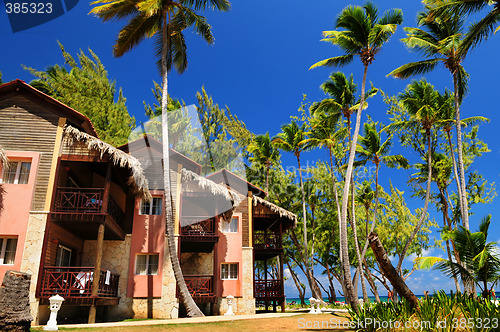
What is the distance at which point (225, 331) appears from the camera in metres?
9.95

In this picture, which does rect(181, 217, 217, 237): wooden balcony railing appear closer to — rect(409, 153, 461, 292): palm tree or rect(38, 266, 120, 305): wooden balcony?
rect(38, 266, 120, 305): wooden balcony

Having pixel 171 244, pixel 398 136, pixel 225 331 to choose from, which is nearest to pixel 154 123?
pixel 171 244

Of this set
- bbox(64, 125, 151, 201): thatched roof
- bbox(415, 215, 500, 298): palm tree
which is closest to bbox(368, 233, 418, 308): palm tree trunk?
bbox(415, 215, 500, 298): palm tree

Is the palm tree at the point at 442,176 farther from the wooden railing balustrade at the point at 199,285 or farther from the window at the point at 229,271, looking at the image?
the wooden railing balustrade at the point at 199,285

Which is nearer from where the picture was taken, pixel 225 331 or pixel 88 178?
pixel 225 331

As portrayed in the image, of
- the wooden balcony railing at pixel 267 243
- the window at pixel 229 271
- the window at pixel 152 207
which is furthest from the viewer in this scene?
the wooden balcony railing at pixel 267 243

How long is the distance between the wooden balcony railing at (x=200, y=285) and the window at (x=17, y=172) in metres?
7.90

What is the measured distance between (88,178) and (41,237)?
4568mm

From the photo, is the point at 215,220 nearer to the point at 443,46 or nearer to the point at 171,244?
the point at 171,244

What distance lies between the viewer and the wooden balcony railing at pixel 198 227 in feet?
55.3

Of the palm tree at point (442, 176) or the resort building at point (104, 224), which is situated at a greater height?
the palm tree at point (442, 176)

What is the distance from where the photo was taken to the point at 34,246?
13.2 meters

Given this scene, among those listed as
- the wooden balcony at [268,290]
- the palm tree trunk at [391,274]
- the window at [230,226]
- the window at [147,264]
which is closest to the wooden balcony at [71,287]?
the window at [147,264]

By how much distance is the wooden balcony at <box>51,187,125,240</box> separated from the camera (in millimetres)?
13547
